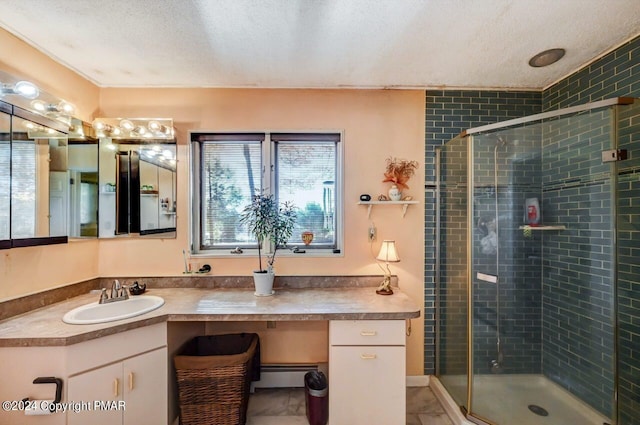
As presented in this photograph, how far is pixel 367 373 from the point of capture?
1656mm

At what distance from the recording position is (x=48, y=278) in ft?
5.97

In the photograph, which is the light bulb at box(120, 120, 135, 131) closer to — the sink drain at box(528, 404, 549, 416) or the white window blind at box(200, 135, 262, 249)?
the white window blind at box(200, 135, 262, 249)

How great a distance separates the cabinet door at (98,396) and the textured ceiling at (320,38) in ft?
6.45

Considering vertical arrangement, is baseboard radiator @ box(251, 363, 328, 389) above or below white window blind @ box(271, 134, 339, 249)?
below

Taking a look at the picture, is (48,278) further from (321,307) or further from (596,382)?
(596,382)

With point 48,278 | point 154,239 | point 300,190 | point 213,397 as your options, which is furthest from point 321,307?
point 48,278

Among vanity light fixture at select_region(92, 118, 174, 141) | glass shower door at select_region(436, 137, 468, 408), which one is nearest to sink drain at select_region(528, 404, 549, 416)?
glass shower door at select_region(436, 137, 468, 408)

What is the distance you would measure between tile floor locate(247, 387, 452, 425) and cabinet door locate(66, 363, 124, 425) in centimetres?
85

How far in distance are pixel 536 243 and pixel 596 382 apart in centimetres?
92

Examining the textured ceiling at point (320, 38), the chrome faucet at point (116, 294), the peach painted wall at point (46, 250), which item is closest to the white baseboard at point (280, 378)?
the chrome faucet at point (116, 294)

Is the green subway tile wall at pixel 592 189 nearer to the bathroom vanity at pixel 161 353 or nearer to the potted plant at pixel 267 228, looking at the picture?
the bathroom vanity at pixel 161 353

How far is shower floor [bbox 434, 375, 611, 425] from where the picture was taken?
1.74m

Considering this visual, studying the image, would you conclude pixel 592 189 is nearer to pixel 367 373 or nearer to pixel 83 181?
pixel 367 373

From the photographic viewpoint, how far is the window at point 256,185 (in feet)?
7.76
